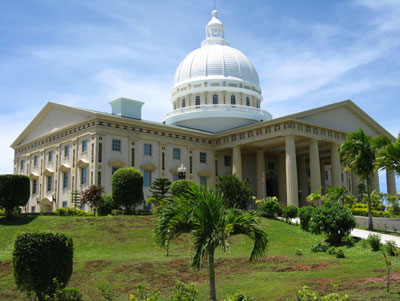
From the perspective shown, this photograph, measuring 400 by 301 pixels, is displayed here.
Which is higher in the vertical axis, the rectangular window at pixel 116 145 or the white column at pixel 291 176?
the rectangular window at pixel 116 145

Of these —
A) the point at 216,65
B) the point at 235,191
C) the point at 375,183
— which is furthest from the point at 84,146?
the point at 375,183

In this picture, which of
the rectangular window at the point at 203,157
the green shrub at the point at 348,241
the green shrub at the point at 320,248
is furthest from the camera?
the rectangular window at the point at 203,157

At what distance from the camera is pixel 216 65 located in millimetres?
64438

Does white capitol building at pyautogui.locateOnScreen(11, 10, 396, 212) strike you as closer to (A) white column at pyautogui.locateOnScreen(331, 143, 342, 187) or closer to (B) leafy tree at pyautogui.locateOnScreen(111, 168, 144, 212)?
(A) white column at pyautogui.locateOnScreen(331, 143, 342, 187)

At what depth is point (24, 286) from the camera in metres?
13.6

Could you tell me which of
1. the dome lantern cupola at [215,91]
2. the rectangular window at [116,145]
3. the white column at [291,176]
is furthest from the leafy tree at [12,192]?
the dome lantern cupola at [215,91]

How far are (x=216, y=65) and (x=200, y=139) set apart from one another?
48.8 ft

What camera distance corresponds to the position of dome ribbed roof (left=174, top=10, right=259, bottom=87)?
64.1 meters

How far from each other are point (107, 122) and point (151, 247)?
23.2 m

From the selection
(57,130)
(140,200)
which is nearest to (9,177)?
(140,200)

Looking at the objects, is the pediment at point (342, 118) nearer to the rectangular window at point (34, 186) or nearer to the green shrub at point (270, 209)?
the green shrub at point (270, 209)

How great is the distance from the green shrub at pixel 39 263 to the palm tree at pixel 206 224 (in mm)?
3684

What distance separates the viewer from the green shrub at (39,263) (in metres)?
13.6

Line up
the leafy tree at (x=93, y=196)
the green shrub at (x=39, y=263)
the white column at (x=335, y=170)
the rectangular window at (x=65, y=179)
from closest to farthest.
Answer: the green shrub at (x=39, y=263)
the leafy tree at (x=93, y=196)
the rectangular window at (x=65, y=179)
the white column at (x=335, y=170)
